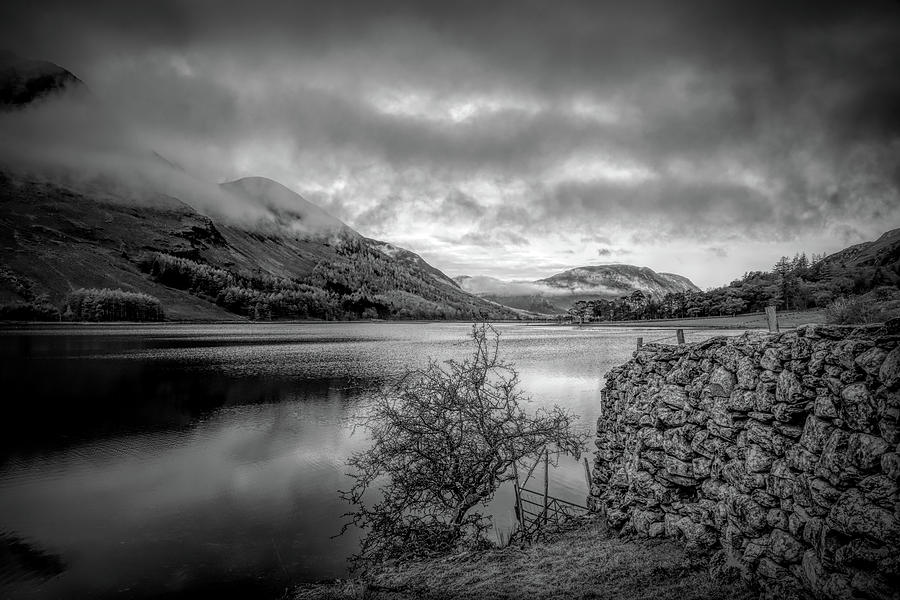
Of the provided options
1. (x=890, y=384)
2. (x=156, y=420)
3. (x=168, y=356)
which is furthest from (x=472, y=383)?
(x=168, y=356)

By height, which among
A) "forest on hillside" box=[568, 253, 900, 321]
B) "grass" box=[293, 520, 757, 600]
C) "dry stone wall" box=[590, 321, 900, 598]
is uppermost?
"forest on hillside" box=[568, 253, 900, 321]

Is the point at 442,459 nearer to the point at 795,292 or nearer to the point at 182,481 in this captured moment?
the point at 182,481

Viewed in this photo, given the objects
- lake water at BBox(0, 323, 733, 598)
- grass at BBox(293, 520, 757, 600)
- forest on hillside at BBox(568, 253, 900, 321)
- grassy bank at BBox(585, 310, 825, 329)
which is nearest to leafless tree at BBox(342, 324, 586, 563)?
lake water at BBox(0, 323, 733, 598)

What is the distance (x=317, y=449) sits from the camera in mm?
26391

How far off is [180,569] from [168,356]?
230ft

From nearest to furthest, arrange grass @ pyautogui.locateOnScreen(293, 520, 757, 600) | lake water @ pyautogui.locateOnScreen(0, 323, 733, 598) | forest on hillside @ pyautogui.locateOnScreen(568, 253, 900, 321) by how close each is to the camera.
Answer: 1. grass @ pyautogui.locateOnScreen(293, 520, 757, 600)
2. lake water @ pyautogui.locateOnScreen(0, 323, 733, 598)
3. forest on hillside @ pyautogui.locateOnScreen(568, 253, 900, 321)

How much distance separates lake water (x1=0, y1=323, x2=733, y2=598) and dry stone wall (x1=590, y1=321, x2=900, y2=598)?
7678 millimetres

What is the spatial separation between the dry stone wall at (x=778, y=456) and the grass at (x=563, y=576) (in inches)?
25.8

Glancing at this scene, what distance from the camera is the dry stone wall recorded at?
21.6 ft

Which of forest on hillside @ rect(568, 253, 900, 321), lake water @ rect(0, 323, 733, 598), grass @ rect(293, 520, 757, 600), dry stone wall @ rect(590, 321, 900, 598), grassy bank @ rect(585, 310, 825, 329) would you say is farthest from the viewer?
forest on hillside @ rect(568, 253, 900, 321)

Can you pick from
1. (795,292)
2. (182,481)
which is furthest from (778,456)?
(795,292)

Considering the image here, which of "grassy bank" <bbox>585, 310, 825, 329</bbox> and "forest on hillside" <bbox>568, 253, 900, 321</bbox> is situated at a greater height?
"forest on hillside" <bbox>568, 253, 900, 321</bbox>

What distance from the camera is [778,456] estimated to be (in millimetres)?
8727

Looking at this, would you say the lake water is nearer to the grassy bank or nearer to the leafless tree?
the leafless tree
